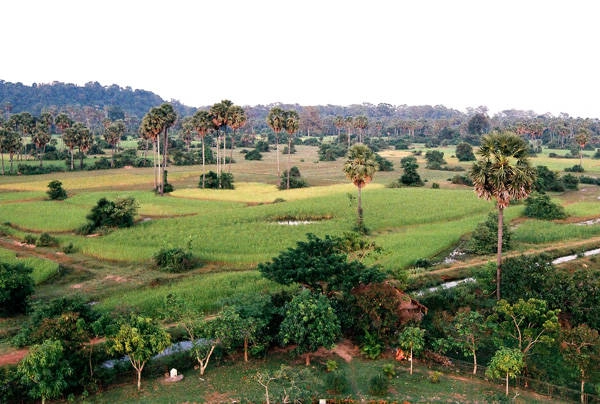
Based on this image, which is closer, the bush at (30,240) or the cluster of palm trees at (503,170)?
the cluster of palm trees at (503,170)

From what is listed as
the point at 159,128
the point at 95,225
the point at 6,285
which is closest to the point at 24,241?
the point at 95,225

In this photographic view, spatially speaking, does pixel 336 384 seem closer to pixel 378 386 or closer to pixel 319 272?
pixel 378 386

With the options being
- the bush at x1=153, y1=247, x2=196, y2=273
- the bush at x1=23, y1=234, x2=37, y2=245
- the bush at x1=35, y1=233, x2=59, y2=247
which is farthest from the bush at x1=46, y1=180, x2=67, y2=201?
the bush at x1=153, y1=247, x2=196, y2=273

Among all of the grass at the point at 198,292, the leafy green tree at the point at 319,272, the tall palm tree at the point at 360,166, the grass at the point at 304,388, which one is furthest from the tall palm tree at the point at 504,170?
the tall palm tree at the point at 360,166

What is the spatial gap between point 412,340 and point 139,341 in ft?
42.2

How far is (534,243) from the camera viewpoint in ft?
152

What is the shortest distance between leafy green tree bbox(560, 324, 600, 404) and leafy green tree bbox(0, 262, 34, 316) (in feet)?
97.0

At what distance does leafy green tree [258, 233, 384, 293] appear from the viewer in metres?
28.5

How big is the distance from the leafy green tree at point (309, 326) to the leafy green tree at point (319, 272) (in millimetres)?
3326

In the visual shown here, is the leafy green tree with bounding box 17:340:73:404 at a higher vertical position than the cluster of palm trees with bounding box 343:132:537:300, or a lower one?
lower

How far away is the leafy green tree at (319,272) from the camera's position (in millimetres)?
28516

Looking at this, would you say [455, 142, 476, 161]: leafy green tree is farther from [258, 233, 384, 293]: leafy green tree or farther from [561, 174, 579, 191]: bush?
[258, 233, 384, 293]: leafy green tree

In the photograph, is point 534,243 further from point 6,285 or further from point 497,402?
point 6,285

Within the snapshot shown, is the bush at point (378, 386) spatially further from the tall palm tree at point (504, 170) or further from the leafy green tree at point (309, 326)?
the tall palm tree at point (504, 170)
